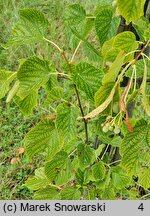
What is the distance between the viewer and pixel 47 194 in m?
0.97

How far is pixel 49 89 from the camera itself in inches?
29.7

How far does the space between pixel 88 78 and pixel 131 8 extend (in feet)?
0.60

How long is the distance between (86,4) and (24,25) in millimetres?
1748

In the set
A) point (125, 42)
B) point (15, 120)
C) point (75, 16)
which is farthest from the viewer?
point (15, 120)

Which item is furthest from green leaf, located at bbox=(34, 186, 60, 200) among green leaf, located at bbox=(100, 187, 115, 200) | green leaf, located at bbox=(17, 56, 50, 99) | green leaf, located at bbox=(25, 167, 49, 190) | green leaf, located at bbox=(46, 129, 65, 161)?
green leaf, located at bbox=(17, 56, 50, 99)

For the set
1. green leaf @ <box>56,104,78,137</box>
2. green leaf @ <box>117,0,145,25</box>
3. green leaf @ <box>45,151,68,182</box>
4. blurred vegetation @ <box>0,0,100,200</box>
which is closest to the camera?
green leaf @ <box>117,0,145,25</box>

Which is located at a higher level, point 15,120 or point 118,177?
point 15,120

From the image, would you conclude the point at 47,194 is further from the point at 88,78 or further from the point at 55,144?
the point at 88,78

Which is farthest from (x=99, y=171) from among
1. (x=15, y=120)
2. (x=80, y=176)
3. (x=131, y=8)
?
(x=15, y=120)

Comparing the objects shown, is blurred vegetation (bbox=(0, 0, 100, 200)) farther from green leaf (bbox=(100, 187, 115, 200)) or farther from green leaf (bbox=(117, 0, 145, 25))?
green leaf (bbox=(117, 0, 145, 25))

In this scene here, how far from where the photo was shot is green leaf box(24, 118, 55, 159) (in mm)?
713

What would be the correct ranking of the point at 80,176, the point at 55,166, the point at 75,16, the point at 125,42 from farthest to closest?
the point at 80,176, the point at 55,166, the point at 75,16, the point at 125,42

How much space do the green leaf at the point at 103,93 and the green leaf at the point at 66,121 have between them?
17 cm

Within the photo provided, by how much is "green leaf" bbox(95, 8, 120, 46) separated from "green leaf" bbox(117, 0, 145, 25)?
0.18 m
